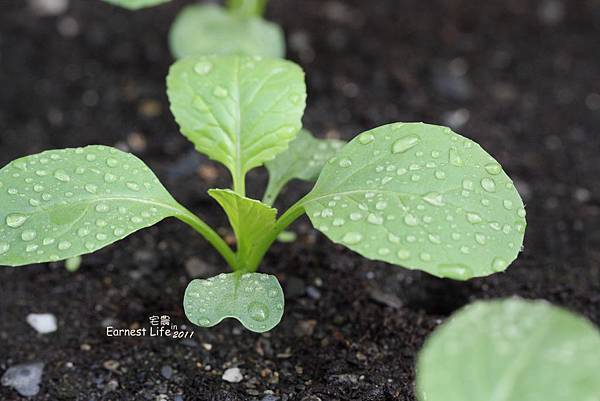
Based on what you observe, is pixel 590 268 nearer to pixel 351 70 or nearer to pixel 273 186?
pixel 273 186

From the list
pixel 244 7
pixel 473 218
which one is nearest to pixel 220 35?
pixel 244 7

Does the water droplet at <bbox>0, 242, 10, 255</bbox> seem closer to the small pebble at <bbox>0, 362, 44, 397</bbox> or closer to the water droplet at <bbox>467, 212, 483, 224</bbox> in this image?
the small pebble at <bbox>0, 362, 44, 397</bbox>

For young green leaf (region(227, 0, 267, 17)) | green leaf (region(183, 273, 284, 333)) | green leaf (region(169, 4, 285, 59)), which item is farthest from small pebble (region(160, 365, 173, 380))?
young green leaf (region(227, 0, 267, 17))

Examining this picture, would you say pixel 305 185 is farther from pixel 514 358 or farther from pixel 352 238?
pixel 514 358

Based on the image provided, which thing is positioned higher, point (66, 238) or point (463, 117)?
point (66, 238)

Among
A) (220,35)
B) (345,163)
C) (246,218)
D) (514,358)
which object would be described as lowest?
(220,35)

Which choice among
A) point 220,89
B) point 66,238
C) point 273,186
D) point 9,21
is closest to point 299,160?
point 273,186
